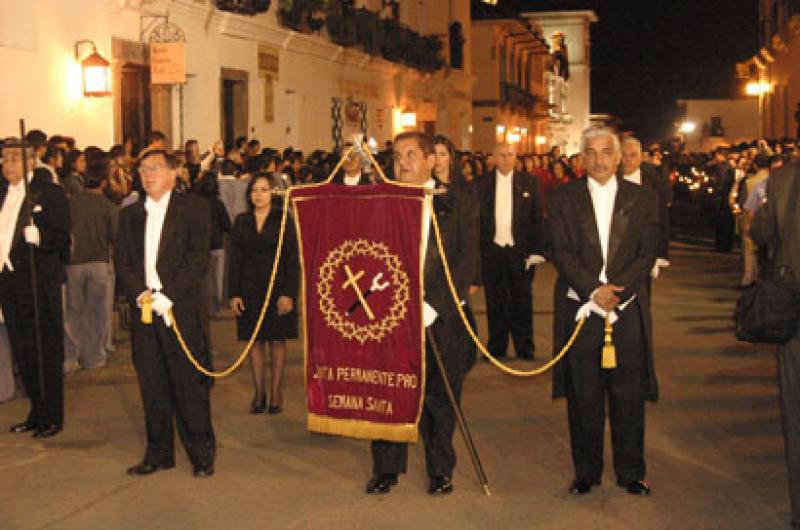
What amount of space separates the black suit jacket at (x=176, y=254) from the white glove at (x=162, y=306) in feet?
0.19

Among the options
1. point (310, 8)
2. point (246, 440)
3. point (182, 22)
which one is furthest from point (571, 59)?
point (246, 440)

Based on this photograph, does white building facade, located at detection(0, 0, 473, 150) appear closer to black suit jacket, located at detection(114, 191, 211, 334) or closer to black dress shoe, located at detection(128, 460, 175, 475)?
black suit jacket, located at detection(114, 191, 211, 334)

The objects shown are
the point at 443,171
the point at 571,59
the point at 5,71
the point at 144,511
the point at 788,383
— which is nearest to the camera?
the point at 788,383

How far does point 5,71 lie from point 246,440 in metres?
7.76

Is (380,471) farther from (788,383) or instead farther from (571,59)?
(571,59)

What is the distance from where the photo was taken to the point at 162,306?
8008 millimetres

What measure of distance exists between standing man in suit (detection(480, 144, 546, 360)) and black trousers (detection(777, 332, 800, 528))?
236 inches

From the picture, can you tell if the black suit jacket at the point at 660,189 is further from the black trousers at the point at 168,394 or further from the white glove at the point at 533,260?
the black trousers at the point at 168,394

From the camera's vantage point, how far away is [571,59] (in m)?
87.6

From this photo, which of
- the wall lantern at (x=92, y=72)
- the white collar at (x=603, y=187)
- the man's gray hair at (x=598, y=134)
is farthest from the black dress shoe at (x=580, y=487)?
the wall lantern at (x=92, y=72)

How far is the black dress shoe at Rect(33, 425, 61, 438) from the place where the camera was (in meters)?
A: 9.21

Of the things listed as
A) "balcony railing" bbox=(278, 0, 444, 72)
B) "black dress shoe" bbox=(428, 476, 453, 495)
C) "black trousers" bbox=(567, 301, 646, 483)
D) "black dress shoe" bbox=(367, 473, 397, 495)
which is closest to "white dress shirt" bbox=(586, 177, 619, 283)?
"black trousers" bbox=(567, 301, 646, 483)

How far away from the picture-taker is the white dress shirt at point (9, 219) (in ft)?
31.5

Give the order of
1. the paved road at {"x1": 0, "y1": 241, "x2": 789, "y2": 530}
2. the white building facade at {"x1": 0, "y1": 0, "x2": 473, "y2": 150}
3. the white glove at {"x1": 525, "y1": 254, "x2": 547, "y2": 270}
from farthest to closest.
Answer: the white building facade at {"x1": 0, "y1": 0, "x2": 473, "y2": 150} → the white glove at {"x1": 525, "y1": 254, "x2": 547, "y2": 270} → the paved road at {"x1": 0, "y1": 241, "x2": 789, "y2": 530}
